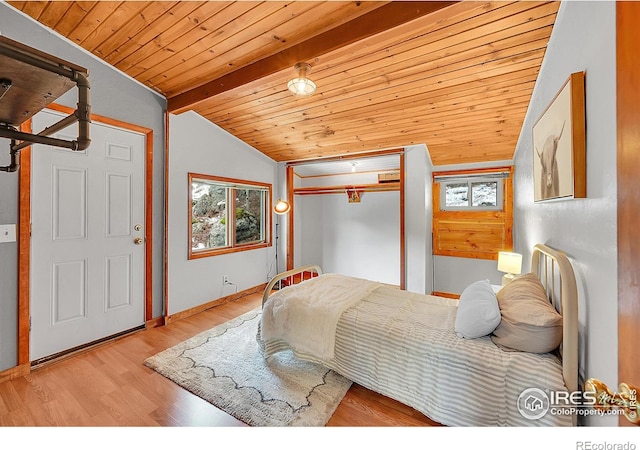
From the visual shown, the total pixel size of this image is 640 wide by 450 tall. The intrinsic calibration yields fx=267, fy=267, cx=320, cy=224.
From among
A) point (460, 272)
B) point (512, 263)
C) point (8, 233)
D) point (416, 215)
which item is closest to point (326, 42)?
point (416, 215)

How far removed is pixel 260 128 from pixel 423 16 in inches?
98.0

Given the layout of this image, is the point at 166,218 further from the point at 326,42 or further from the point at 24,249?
the point at 326,42

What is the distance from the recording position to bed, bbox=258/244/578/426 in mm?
1285

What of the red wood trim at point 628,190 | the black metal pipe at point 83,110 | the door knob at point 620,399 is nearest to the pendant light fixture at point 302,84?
the black metal pipe at point 83,110

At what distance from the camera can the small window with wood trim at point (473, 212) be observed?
3779 millimetres

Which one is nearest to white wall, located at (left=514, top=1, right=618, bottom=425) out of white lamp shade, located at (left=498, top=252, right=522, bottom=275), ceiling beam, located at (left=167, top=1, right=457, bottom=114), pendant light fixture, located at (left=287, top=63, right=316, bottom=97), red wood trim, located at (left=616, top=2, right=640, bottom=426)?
red wood trim, located at (left=616, top=2, right=640, bottom=426)

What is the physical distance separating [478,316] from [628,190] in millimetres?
1211

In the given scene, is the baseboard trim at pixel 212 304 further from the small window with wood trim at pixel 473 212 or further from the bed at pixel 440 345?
the small window with wood trim at pixel 473 212

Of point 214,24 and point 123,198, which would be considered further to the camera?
point 123,198

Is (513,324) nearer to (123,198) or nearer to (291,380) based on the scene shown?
(291,380)

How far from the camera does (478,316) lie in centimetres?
157

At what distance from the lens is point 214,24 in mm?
2012

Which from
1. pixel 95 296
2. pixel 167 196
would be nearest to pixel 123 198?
pixel 167 196

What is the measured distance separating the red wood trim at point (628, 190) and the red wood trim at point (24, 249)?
3.33 m
